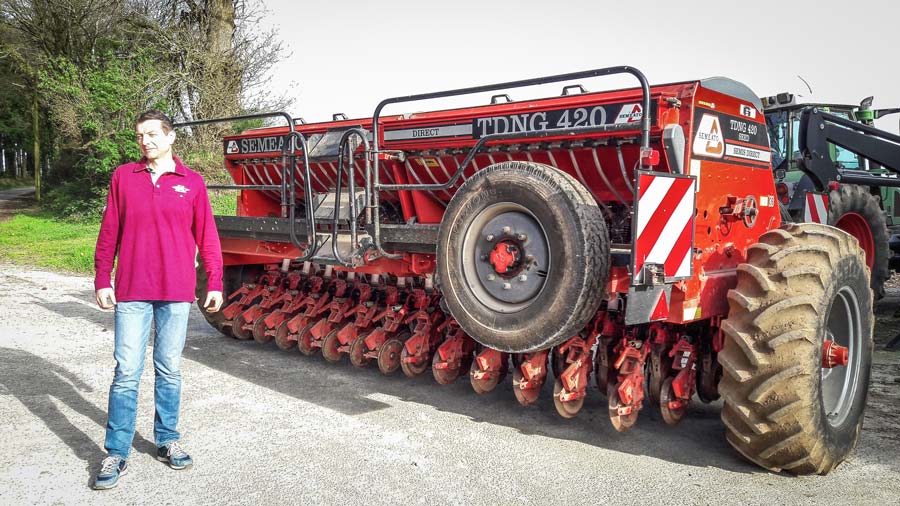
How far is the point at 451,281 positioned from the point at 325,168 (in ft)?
7.42

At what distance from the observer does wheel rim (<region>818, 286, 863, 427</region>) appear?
4020 millimetres

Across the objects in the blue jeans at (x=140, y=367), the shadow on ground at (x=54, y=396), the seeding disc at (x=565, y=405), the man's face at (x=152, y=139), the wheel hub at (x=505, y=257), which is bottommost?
the shadow on ground at (x=54, y=396)

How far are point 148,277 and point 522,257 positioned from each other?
2.01 metres

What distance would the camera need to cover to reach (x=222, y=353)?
6.48 meters

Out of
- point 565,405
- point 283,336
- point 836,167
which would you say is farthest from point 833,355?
point 283,336

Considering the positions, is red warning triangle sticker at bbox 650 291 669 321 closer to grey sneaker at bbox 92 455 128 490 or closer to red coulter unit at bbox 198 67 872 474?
red coulter unit at bbox 198 67 872 474

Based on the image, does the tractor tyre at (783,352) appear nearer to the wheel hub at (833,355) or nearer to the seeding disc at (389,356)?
the wheel hub at (833,355)

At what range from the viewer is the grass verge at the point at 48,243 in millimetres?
13336

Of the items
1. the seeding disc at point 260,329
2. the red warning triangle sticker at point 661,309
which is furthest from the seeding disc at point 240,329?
the red warning triangle sticker at point 661,309

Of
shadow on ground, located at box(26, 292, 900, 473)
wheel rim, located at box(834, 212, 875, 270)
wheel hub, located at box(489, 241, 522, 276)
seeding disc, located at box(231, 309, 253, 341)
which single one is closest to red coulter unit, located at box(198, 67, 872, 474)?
wheel hub, located at box(489, 241, 522, 276)

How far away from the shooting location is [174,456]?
12.1 ft

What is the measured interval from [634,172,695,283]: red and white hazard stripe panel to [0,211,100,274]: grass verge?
1138 cm

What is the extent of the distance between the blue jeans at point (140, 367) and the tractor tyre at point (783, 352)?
283cm

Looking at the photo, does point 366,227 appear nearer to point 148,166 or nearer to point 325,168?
point 325,168
